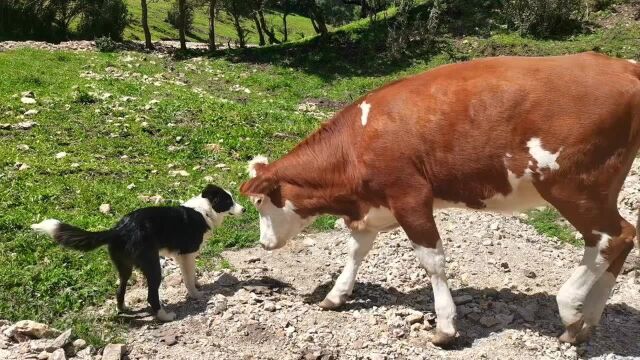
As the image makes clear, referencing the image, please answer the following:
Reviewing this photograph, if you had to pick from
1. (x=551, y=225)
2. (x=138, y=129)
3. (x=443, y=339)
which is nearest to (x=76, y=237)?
(x=443, y=339)

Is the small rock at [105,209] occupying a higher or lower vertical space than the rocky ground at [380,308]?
lower

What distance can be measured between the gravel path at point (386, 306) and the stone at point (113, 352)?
0.15 m

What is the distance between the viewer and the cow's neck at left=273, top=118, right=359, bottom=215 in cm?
659

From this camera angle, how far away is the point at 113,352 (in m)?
5.80

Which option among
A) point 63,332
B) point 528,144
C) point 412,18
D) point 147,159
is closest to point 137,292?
point 63,332

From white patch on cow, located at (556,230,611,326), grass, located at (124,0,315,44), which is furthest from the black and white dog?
grass, located at (124,0,315,44)

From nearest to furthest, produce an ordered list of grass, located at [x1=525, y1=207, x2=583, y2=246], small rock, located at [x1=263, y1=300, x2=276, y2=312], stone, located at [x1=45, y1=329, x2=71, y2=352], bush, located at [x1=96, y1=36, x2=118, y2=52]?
stone, located at [x1=45, y1=329, x2=71, y2=352], small rock, located at [x1=263, y1=300, x2=276, y2=312], grass, located at [x1=525, y1=207, x2=583, y2=246], bush, located at [x1=96, y1=36, x2=118, y2=52]

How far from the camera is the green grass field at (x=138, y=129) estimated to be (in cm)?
761

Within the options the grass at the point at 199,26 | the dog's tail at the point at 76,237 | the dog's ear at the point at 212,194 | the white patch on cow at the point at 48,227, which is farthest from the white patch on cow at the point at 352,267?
the grass at the point at 199,26

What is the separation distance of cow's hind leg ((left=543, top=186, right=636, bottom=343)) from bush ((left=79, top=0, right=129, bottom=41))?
112 feet

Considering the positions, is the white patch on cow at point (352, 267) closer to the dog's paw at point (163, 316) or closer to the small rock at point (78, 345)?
the dog's paw at point (163, 316)

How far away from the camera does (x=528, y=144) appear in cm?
567

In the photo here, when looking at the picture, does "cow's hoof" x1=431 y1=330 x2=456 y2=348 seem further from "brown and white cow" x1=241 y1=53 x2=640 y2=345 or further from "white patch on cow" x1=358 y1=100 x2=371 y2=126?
"white patch on cow" x1=358 y1=100 x2=371 y2=126

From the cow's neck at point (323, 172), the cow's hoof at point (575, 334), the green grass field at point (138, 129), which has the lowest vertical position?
the green grass field at point (138, 129)
